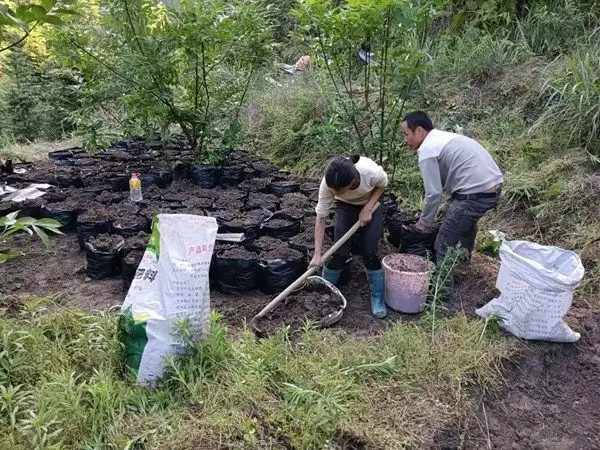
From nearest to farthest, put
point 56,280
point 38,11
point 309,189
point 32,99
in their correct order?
1. point 38,11
2. point 56,280
3. point 309,189
4. point 32,99

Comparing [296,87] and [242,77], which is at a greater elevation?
[242,77]

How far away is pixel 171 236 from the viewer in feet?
7.22

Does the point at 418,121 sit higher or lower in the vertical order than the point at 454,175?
higher

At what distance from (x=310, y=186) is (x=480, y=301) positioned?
256 centimetres

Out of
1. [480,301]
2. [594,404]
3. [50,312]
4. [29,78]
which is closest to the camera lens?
[594,404]

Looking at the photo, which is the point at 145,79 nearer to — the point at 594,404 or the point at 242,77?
the point at 242,77

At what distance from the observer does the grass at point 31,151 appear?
23.9 feet

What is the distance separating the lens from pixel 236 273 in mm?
3430

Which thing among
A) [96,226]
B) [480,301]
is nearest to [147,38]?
[96,226]

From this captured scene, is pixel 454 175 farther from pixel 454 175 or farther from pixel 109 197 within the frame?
pixel 109 197

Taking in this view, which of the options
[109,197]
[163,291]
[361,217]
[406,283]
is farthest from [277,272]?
[109,197]

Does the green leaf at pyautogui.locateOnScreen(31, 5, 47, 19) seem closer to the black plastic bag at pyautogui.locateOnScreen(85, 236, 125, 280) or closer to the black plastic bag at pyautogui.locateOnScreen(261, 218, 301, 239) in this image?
the black plastic bag at pyautogui.locateOnScreen(85, 236, 125, 280)

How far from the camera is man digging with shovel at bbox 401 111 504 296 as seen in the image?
10.2 ft

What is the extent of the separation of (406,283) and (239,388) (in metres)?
1.36
